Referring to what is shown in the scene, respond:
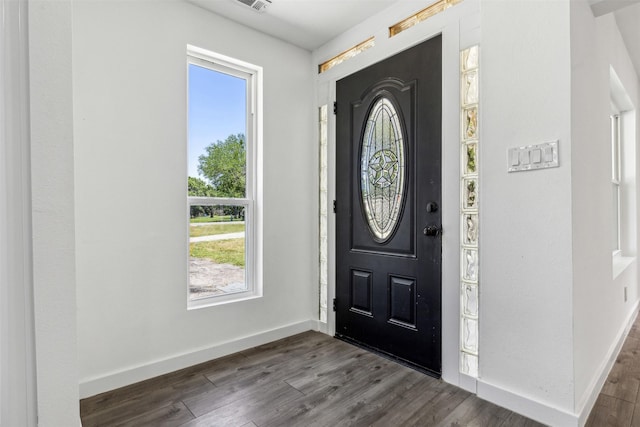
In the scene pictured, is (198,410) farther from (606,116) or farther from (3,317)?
(606,116)

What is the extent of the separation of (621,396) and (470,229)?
1.23 m

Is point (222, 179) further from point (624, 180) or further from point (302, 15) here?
point (624, 180)

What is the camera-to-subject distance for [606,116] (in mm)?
2250

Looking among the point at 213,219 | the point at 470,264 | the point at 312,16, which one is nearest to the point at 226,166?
the point at 213,219

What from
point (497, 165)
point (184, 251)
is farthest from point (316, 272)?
point (497, 165)

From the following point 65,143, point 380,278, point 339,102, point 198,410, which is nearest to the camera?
point 65,143

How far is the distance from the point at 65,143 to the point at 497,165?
1.94 m

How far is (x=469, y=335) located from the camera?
6.75 ft

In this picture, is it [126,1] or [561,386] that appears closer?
[561,386]

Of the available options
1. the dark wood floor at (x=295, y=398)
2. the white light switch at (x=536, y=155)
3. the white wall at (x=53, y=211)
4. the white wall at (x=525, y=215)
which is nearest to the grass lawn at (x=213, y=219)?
the dark wood floor at (x=295, y=398)

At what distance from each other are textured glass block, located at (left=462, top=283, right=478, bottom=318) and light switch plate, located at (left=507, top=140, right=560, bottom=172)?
0.72 m

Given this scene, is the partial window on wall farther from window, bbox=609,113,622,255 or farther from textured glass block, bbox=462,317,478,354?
textured glass block, bbox=462,317,478,354

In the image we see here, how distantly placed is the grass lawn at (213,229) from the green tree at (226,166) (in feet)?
0.79

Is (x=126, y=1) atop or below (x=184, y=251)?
atop
